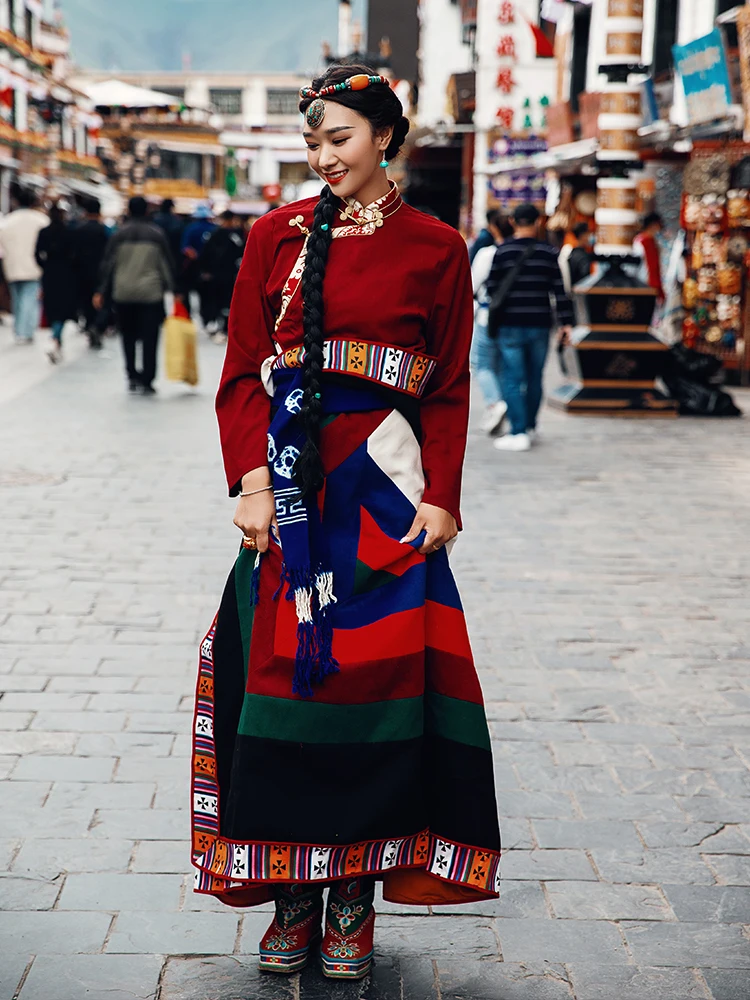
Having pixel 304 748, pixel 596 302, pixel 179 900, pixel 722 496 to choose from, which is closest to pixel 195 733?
pixel 304 748

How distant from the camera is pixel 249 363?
9.34ft

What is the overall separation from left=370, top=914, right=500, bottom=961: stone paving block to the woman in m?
0.21

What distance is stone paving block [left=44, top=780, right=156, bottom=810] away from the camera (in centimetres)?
375

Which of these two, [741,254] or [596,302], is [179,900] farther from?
[741,254]

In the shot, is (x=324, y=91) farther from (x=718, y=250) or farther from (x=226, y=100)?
(x=226, y=100)

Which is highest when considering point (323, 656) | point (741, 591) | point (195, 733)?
point (323, 656)

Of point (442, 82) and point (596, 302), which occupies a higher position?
point (442, 82)

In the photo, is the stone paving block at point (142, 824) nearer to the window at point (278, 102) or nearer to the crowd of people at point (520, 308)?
the crowd of people at point (520, 308)

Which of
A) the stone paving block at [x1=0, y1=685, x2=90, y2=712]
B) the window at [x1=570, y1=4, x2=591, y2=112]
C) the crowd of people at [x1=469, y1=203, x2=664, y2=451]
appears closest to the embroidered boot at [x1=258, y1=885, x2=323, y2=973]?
the stone paving block at [x1=0, y1=685, x2=90, y2=712]

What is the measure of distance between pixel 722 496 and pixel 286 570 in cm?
625

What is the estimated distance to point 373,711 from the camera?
2.77m

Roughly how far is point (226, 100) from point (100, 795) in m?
99.1

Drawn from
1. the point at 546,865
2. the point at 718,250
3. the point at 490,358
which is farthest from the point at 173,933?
the point at 718,250

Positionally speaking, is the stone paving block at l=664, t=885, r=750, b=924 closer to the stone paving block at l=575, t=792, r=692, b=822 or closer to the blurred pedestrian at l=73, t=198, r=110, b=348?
the stone paving block at l=575, t=792, r=692, b=822
